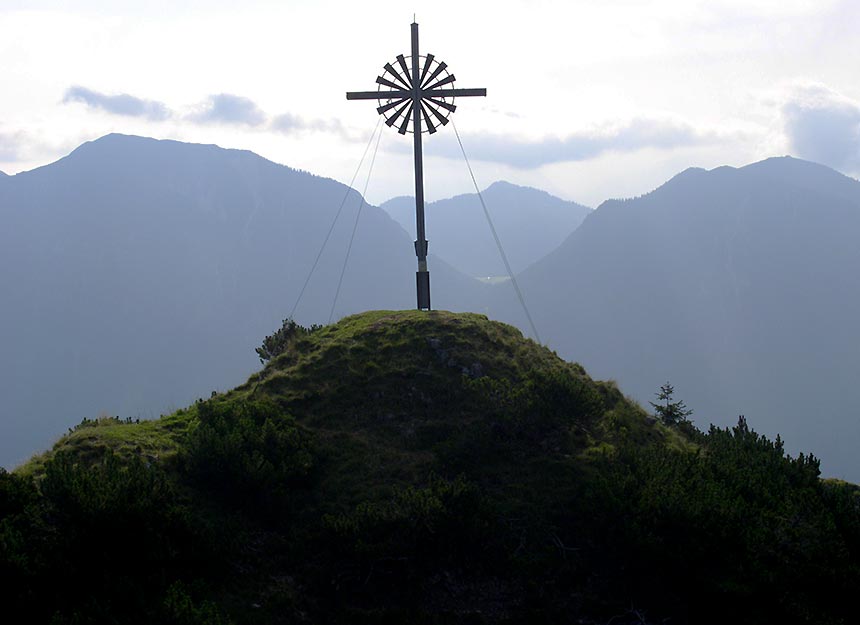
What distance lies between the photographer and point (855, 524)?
20641 mm

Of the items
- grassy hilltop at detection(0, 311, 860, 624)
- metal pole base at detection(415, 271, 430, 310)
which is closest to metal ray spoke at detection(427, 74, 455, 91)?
metal pole base at detection(415, 271, 430, 310)

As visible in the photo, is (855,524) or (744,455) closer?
(855,524)

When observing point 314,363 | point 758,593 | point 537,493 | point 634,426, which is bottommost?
point 758,593

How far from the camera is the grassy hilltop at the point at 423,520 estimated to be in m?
17.4

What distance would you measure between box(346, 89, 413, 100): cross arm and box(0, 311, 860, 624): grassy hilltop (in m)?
13.3

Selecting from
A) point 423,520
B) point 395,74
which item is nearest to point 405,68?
point 395,74

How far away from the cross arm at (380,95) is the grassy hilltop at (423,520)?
13.3 metres

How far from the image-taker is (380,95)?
3284 centimetres

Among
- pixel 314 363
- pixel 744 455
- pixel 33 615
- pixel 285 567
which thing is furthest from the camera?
pixel 314 363

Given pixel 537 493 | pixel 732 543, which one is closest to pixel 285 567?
pixel 537 493

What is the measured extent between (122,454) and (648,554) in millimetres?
15132

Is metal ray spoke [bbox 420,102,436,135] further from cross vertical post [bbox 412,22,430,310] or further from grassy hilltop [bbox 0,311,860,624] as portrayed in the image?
grassy hilltop [bbox 0,311,860,624]

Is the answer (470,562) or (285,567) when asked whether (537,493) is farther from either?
(285,567)

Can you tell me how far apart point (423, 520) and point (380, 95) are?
19.7 m
